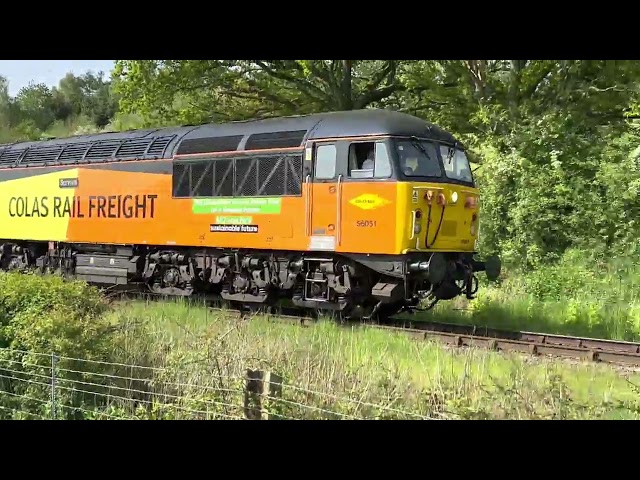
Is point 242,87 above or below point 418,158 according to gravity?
above

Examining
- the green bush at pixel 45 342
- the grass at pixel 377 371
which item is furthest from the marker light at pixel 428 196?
the green bush at pixel 45 342

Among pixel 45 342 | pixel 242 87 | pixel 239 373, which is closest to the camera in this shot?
pixel 239 373

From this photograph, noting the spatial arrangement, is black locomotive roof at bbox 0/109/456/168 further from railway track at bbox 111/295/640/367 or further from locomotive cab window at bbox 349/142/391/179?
railway track at bbox 111/295/640/367

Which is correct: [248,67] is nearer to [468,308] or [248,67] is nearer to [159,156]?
[159,156]

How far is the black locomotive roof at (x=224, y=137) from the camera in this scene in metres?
13.1

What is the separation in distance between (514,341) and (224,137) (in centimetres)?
708

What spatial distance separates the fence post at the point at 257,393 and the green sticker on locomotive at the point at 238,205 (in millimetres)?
6871

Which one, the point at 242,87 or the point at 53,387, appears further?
the point at 242,87

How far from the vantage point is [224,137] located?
593 inches

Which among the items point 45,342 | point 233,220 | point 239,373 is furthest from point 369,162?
point 45,342

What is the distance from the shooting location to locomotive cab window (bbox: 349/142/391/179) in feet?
41.1

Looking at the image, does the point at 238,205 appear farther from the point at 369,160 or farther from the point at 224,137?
the point at 369,160

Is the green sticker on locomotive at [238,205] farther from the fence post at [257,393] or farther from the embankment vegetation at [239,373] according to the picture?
the fence post at [257,393]
